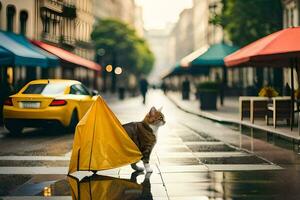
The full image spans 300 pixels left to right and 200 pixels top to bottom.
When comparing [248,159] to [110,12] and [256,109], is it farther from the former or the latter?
[110,12]

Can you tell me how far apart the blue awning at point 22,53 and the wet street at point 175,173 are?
23.0 ft

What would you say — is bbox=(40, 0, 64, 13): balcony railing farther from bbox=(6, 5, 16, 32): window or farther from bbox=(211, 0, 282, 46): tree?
bbox=(211, 0, 282, 46): tree

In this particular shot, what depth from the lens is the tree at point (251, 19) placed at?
30.4 meters

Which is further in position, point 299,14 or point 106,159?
point 299,14

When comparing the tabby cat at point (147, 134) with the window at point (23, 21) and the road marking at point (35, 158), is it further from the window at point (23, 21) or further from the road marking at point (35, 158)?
the window at point (23, 21)

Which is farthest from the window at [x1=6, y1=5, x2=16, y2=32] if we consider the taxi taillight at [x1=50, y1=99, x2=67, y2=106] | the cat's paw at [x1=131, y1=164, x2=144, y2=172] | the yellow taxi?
the cat's paw at [x1=131, y1=164, x2=144, y2=172]

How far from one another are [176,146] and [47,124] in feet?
13.1

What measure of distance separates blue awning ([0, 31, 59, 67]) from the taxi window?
174 inches

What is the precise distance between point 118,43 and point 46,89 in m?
66.8

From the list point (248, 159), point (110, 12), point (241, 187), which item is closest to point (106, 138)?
point (241, 187)

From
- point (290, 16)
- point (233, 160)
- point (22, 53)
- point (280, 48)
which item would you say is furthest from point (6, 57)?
point (290, 16)

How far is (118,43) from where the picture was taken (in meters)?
80.6

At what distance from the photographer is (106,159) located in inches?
292

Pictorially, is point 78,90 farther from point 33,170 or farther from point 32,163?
point 33,170
